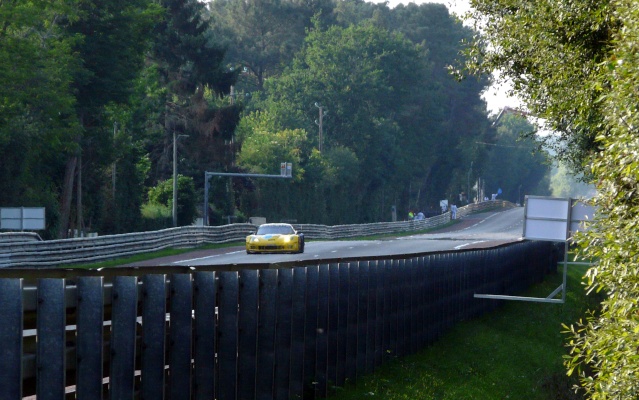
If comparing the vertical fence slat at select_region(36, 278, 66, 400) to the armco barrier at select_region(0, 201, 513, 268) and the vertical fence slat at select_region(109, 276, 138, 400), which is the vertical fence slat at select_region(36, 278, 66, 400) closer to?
the vertical fence slat at select_region(109, 276, 138, 400)

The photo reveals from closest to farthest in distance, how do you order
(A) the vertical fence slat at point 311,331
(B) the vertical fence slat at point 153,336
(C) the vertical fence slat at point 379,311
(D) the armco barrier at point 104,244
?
(B) the vertical fence slat at point 153,336
(A) the vertical fence slat at point 311,331
(C) the vertical fence slat at point 379,311
(D) the armco barrier at point 104,244

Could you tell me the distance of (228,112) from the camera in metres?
86.2

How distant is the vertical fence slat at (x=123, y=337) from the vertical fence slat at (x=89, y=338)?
0.25 meters

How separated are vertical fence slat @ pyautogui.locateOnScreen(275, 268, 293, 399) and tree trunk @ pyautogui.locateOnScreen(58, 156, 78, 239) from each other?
49973 millimetres

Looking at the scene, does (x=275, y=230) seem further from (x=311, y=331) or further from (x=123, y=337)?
(x=123, y=337)

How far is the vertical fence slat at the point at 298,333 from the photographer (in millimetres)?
11984

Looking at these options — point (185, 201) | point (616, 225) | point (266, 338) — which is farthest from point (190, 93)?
point (616, 225)

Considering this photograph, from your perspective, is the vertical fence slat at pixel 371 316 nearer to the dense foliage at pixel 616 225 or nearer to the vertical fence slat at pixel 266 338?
the dense foliage at pixel 616 225

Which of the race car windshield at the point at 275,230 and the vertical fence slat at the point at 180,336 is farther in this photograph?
the race car windshield at the point at 275,230

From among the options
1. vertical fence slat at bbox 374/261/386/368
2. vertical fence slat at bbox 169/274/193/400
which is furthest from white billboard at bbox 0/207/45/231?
vertical fence slat at bbox 169/274/193/400

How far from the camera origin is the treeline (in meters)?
55.0

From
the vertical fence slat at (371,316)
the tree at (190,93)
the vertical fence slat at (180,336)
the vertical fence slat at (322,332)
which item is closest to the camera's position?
the vertical fence slat at (180,336)

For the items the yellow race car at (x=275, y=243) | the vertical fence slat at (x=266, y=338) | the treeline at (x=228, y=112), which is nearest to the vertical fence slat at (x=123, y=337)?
the vertical fence slat at (x=266, y=338)

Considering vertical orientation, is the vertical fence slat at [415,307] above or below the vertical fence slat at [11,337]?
below
